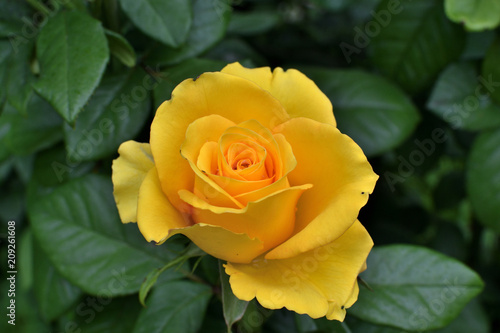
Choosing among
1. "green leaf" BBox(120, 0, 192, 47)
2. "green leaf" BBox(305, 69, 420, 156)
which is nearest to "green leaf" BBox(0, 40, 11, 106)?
"green leaf" BBox(120, 0, 192, 47)

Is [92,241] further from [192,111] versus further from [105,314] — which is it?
[192,111]

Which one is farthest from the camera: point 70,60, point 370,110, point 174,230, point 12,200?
point 12,200

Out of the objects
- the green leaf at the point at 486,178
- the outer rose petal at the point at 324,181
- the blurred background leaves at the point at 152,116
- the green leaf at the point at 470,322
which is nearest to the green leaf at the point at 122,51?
the blurred background leaves at the point at 152,116

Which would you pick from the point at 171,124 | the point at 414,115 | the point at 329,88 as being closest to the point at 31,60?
the point at 171,124

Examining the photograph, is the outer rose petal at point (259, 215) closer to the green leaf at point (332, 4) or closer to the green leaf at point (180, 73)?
the green leaf at point (180, 73)

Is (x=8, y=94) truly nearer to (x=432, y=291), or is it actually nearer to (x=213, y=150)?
(x=213, y=150)

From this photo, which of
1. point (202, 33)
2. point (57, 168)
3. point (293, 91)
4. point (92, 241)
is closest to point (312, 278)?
point (293, 91)
